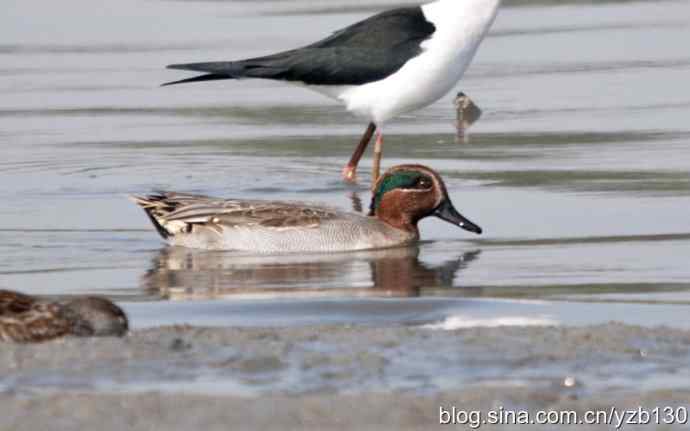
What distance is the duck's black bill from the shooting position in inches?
464

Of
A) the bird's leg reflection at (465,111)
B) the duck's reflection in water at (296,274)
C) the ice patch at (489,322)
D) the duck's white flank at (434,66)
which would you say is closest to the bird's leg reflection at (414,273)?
the duck's reflection in water at (296,274)

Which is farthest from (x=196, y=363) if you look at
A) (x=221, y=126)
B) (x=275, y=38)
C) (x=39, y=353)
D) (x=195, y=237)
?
(x=275, y=38)

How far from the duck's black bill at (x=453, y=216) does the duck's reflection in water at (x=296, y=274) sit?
0.36m

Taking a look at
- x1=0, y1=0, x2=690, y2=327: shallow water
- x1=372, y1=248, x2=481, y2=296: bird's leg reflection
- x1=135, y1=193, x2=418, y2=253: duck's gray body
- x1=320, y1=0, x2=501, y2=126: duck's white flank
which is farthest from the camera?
x1=320, y1=0, x2=501, y2=126: duck's white flank

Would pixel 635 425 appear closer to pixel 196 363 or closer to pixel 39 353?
pixel 196 363

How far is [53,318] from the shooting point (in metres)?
8.17

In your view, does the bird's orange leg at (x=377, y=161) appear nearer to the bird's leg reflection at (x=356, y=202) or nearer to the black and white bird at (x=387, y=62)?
the black and white bird at (x=387, y=62)

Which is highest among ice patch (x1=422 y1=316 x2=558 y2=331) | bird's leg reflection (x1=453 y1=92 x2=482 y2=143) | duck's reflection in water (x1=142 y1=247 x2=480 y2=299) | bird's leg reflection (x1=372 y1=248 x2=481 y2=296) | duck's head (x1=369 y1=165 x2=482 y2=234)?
bird's leg reflection (x1=453 y1=92 x2=482 y2=143)

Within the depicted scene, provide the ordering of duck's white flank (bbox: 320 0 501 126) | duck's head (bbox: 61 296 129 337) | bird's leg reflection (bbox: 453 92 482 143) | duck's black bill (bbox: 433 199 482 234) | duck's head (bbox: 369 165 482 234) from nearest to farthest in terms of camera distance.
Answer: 1. duck's head (bbox: 61 296 129 337)
2. duck's black bill (bbox: 433 199 482 234)
3. duck's head (bbox: 369 165 482 234)
4. duck's white flank (bbox: 320 0 501 126)
5. bird's leg reflection (bbox: 453 92 482 143)

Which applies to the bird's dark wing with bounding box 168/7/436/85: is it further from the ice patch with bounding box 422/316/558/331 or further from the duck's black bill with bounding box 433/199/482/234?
the ice patch with bounding box 422/316/558/331

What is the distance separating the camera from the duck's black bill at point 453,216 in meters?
11.8

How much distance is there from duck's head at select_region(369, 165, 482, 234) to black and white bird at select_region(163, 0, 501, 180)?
226 centimetres

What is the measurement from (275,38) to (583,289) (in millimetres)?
11716

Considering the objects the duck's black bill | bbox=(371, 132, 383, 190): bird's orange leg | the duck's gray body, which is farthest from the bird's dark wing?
the duck's gray body
